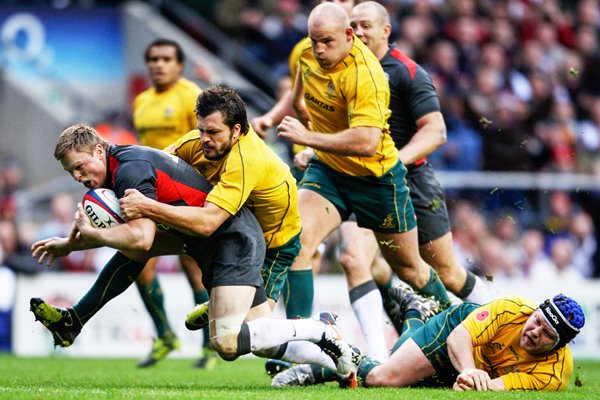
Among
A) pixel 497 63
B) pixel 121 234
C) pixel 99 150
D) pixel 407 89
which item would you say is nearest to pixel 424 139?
pixel 407 89

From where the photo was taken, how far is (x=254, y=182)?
7.75 meters

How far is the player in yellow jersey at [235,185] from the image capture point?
24.4ft

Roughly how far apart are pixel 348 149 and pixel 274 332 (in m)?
1.43

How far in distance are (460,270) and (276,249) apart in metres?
2.04

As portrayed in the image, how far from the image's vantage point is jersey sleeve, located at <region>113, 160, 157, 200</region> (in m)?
7.38

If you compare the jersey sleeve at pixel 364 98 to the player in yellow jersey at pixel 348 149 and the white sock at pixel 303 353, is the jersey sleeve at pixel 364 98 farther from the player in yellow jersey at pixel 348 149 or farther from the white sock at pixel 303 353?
the white sock at pixel 303 353

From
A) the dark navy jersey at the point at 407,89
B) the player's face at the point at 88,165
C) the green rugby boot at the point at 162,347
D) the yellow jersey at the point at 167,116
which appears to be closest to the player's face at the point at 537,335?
the dark navy jersey at the point at 407,89

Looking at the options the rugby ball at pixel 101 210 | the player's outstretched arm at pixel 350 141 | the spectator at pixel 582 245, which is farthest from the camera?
the spectator at pixel 582 245

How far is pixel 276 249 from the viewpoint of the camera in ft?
27.3

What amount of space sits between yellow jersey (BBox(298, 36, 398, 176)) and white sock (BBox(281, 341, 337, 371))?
4.86 ft

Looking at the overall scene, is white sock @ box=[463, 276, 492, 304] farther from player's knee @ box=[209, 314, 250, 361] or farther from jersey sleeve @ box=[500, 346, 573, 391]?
player's knee @ box=[209, 314, 250, 361]

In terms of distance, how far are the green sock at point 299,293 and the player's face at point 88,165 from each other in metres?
2.04

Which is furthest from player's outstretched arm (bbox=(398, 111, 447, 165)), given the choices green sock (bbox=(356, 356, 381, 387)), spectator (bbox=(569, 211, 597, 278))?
spectator (bbox=(569, 211, 597, 278))

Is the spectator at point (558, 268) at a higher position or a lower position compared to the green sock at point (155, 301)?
lower
